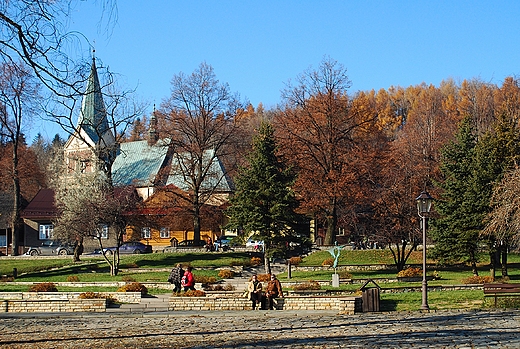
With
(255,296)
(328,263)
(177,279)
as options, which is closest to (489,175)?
(328,263)

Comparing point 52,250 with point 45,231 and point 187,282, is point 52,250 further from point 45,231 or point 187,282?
point 187,282

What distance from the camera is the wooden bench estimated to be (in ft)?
69.4

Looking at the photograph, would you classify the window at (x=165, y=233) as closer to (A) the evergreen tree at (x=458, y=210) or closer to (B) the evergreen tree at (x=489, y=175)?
(A) the evergreen tree at (x=458, y=210)

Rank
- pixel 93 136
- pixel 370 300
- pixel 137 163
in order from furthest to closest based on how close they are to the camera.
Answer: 1. pixel 137 163
2. pixel 93 136
3. pixel 370 300

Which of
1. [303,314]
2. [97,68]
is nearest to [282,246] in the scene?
[303,314]

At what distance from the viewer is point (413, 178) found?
48.5 m

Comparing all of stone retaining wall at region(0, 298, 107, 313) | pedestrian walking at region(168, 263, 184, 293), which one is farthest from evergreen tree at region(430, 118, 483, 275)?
stone retaining wall at region(0, 298, 107, 313)

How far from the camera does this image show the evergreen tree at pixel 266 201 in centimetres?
3725

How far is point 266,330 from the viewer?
1573 cm

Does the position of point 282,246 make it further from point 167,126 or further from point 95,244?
point 95,244

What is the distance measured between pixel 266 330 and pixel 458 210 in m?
22.4

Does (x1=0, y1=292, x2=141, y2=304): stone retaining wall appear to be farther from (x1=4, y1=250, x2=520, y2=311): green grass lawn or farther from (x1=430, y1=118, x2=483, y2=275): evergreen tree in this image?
(x1=430, y1=118, x2=483, y2=275): evergreen tree

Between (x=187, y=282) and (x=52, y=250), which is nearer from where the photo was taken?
(x=187, y=282)

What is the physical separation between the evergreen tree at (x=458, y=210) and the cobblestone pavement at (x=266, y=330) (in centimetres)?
1628
